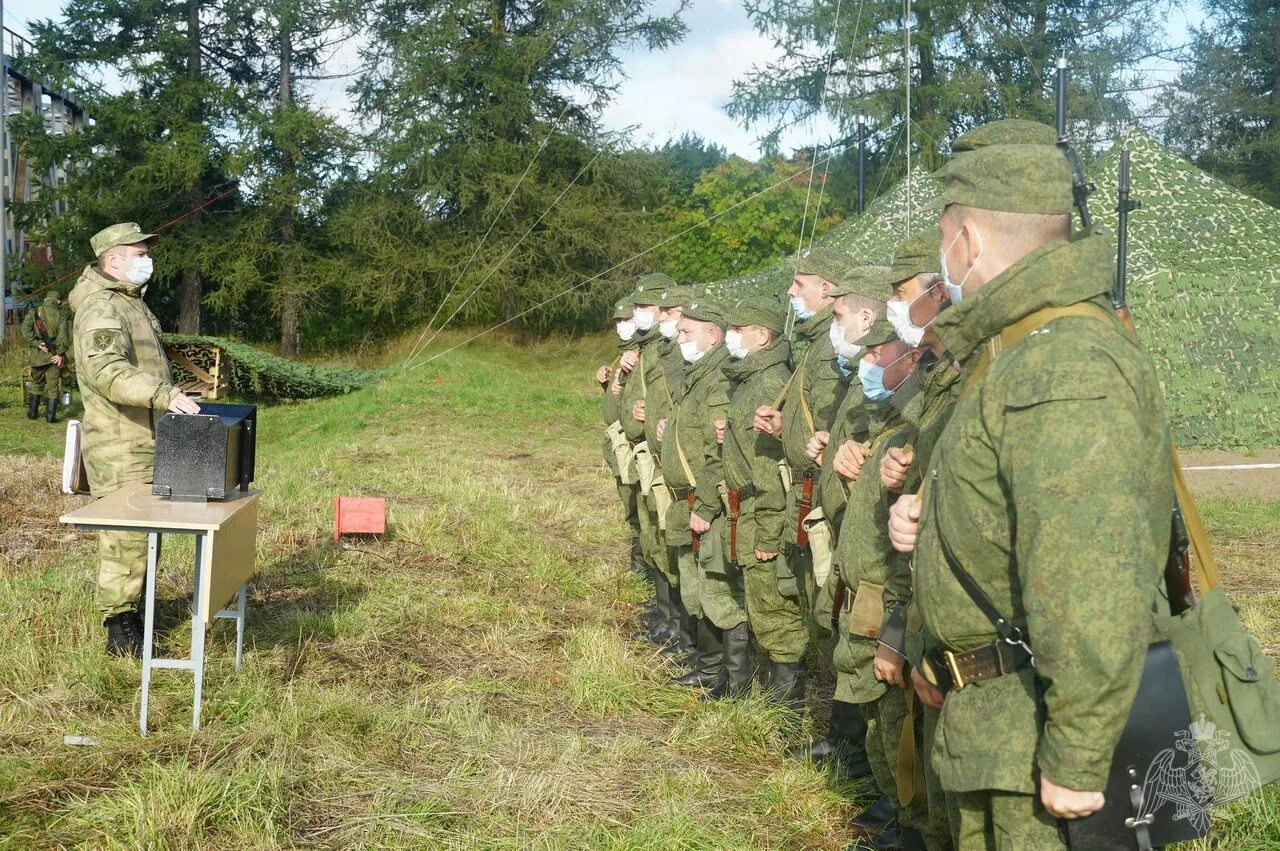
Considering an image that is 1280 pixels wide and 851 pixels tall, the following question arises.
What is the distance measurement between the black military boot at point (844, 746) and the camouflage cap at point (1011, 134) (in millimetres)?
2445

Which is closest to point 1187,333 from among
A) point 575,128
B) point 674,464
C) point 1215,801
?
point 674,464

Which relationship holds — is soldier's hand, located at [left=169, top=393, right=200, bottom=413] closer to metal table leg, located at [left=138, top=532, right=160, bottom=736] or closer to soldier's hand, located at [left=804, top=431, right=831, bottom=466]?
metal table leg, located at [left=138, top=532, right=160, bottom=736]

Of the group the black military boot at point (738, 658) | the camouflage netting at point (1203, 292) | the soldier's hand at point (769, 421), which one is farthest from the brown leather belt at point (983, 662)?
the camouflage netting at point (1203, 292)

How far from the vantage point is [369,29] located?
28.2m

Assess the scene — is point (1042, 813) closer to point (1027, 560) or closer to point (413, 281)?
point (1027, 560)

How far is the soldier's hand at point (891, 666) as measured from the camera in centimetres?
346

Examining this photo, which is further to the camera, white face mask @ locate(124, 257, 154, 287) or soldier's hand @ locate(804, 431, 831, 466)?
white face mask @ locate(124, 257, 154, 287)

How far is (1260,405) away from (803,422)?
8.59 meters

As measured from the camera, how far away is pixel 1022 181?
2.66 m

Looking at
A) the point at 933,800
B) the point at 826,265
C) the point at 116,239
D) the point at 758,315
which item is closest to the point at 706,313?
the point at 758,315

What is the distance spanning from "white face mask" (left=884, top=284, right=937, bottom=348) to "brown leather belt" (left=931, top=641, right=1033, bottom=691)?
5.45 ft

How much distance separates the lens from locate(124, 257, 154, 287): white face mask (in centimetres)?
618

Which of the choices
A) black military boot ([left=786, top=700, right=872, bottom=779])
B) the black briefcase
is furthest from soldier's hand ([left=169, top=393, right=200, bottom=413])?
the black briefcase

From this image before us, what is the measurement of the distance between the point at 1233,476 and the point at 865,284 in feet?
26.4
